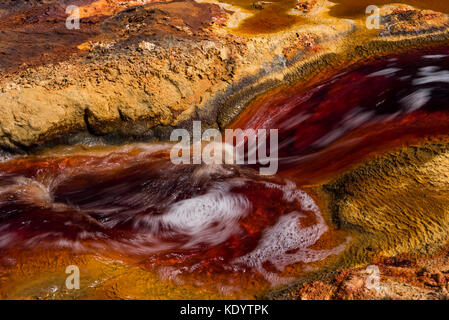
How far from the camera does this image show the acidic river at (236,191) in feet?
9.76

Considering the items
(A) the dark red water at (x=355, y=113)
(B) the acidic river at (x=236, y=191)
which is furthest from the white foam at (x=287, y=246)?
(A) the dark red water at (x=355, y=113)

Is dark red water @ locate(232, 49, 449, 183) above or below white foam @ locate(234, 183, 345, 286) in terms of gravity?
above

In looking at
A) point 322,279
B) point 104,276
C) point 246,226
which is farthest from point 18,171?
point 322,279

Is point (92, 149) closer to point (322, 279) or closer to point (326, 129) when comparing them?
point (326, 129)

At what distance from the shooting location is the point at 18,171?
4.25 metres

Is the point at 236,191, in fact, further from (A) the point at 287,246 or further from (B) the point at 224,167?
(A) the point at 287,246

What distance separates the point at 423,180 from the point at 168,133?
2.85m

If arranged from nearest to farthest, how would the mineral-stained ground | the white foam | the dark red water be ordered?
the mineral-stained ground → the white foam → the dark red water

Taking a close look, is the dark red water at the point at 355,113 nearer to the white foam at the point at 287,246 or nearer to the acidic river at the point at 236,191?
the acidic river at the point at 236,191

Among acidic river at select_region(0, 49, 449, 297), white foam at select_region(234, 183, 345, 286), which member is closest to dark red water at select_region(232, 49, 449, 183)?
acidic river at select_region(0, 49, 449, 297)

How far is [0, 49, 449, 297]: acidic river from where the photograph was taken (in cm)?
297

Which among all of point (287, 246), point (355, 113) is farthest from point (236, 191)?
point (355, 113)

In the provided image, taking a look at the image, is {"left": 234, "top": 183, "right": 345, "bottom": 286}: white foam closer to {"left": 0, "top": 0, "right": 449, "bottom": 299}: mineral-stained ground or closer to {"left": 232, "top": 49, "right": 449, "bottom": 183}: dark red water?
{"left": 0, "top": 0, "right": 449, "bottom": 299}: mineral-stained ground

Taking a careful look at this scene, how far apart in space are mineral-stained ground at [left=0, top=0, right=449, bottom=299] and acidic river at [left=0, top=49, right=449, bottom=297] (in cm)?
2
